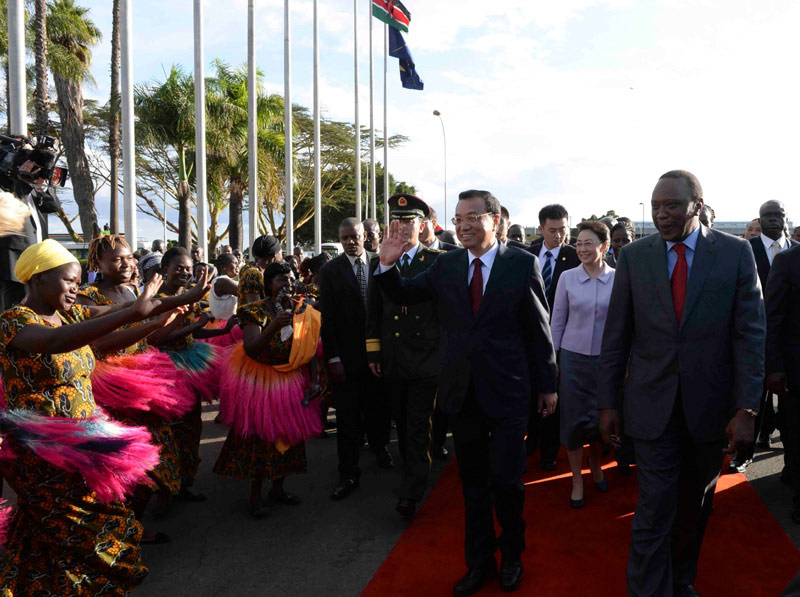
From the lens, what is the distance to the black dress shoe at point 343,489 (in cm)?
531

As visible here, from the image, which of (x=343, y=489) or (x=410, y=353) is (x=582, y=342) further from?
(x=343, y=489)

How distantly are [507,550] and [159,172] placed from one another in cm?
3722

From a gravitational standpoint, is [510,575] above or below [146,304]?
below

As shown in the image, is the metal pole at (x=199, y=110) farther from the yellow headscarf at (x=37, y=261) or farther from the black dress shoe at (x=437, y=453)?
the yellow headscarf at (x=37, y=261)

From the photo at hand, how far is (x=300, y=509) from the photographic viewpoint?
5.10 metres

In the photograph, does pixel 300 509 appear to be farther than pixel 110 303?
Yes

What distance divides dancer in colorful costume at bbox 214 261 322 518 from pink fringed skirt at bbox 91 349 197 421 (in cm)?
46

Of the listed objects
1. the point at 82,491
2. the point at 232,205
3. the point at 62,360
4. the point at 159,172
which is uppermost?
the point at 159,172

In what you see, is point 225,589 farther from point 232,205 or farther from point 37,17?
point 232,205

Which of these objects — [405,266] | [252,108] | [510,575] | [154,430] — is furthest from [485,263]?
[252,108]

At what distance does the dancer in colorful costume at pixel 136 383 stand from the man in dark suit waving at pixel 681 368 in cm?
257

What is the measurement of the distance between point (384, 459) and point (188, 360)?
2061 millimetres

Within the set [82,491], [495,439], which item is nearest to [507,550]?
[495,439]

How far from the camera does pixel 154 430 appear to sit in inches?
181
